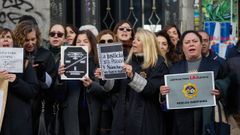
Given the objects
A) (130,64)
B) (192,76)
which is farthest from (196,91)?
(130,64)

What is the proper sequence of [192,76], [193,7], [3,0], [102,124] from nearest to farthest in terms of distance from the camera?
[192,76]
[102,124]
[3,0]
[193,7]

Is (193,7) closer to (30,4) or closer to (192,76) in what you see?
(30,4)

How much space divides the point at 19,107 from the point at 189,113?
1.81 metres

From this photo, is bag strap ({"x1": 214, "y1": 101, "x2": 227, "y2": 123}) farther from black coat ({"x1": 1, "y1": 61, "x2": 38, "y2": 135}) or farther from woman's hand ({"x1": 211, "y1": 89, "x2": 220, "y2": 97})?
black coat ({"x1": 1, "y1": 61, "x2": 38, "y2": 135})

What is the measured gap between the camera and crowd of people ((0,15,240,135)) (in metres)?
6.41

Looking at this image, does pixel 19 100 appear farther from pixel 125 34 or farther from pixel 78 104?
pixel 125 34

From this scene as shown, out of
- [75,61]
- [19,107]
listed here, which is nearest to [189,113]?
[75,61]

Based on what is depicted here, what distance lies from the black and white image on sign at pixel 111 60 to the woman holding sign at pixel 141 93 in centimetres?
12

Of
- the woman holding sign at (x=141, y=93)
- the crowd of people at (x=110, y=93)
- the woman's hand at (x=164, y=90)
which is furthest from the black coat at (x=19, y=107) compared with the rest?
the woman's hand at (x=164, y=90)

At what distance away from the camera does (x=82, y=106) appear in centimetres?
682

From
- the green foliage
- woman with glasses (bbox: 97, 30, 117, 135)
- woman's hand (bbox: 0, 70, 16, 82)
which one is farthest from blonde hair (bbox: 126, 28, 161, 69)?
the green foliage

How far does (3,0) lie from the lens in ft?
35.9

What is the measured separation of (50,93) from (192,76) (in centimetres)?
167

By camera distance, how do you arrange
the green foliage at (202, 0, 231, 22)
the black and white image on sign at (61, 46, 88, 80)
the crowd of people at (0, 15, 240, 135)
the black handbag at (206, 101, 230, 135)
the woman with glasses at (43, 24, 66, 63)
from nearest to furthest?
the black handbag at (206, 101, 230, 135)
the crowd of people at (0, 15, 240, 135)
the black and white image on sign at (61, 46, 88, 80)
the woman with glasses at (43, 24, 66, 63)
the green foliage at (202, 0, 231, 22)
